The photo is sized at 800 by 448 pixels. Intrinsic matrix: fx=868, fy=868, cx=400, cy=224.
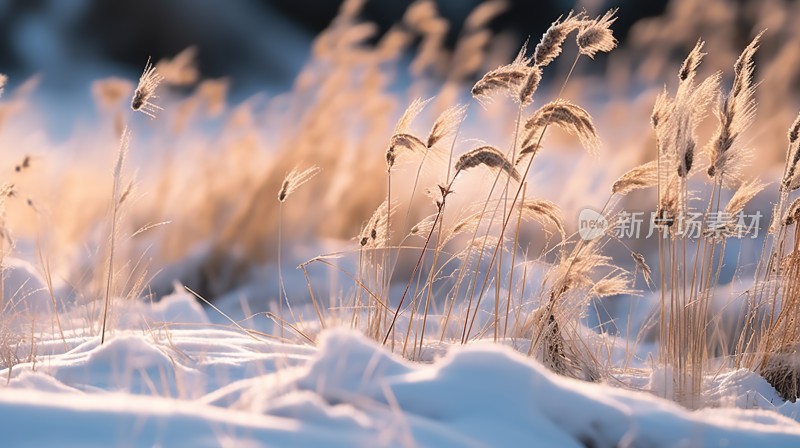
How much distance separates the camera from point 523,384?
4.38 ft

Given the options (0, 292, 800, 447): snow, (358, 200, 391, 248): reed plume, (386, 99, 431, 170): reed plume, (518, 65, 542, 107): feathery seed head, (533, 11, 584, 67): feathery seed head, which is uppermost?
(533, 11, 584, 67): feathery seed head

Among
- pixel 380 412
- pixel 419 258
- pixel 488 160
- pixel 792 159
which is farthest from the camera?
pixel 419 258

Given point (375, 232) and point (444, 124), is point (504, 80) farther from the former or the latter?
point (375, 232)

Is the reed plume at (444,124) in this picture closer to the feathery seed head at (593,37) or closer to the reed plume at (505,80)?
the reed plume at (505,80)

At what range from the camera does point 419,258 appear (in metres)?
3.15

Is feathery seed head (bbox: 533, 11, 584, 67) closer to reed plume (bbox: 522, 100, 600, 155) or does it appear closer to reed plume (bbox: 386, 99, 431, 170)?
reed plume (bbox: 522, 100, 600, 155)

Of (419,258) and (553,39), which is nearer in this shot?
(553,39)

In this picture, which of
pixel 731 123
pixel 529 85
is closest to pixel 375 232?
pixel 529 85

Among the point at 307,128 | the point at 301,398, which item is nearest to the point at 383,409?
the point at 301,398

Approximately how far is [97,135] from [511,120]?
2387mm

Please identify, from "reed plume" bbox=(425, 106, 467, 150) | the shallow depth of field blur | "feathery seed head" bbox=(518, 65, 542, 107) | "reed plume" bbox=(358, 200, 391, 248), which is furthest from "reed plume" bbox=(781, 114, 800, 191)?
"reed plume" bbox=(358, 200, 391, 248)

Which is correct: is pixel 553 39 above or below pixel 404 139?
above

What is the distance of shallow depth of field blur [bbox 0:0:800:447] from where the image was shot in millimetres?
1326

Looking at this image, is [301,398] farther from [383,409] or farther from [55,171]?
[55,171]
